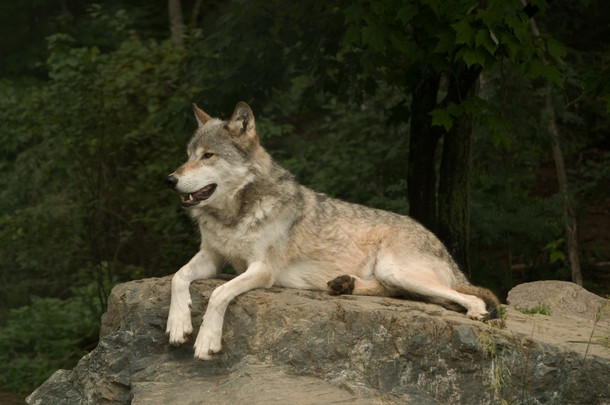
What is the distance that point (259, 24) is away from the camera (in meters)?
8.59

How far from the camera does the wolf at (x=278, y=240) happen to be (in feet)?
18.8

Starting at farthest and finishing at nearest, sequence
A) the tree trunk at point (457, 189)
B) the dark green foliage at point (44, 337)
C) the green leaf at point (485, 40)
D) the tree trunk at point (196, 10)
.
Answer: the tree trunk at point (196, 10) < the dark green foliage at point (44, 337) < the tree trunk at point (457, 189) < the green leaf at point (485, 40)

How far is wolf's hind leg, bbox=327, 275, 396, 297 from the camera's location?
19.7ft

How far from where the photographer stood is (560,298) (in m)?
7.27

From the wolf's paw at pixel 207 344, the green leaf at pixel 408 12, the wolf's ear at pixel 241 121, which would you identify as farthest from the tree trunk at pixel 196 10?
the wolf's paw at pixel 207 344

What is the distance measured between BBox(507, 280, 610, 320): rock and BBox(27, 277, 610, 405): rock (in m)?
1.08

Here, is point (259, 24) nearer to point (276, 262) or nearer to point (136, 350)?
point (276, 262)

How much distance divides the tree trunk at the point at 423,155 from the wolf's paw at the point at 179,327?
3913mm

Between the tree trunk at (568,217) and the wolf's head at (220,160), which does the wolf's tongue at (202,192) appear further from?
the tree trunk at (568,217)

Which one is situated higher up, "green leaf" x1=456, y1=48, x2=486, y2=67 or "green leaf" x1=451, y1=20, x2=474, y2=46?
"green leaf" x1=451, y1=20, x2=474, y2=46

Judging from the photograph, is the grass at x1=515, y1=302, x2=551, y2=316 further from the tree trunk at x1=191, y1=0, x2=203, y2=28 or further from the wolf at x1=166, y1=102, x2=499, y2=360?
the tree trunk at x1=191, y1=0, x2=203, y2=28

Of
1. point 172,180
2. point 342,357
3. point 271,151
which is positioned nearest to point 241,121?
point 172,180

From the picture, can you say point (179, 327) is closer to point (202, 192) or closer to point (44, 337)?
point (202, 192)

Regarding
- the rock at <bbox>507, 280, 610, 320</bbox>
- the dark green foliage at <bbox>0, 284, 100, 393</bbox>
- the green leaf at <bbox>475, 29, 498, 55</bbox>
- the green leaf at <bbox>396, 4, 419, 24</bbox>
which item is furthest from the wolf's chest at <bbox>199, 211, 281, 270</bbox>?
the dark green foliage at <bbox>0, 284, 100, 393</bbox>
